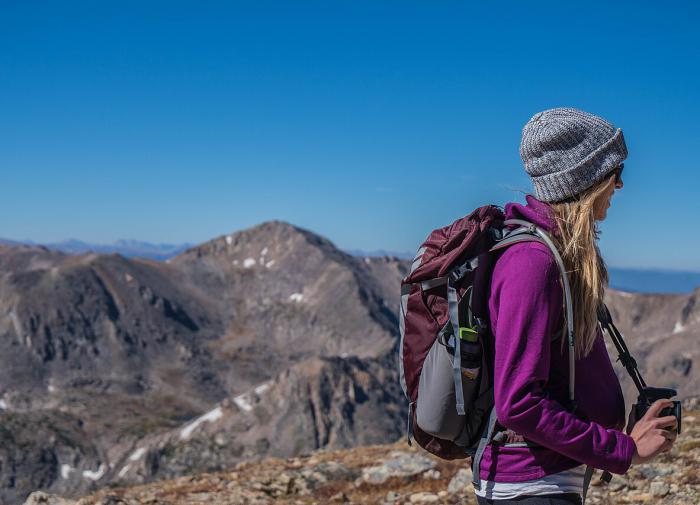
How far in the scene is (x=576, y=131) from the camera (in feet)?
15.6

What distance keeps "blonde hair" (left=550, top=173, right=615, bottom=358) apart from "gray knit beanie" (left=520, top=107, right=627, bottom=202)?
0.51ft

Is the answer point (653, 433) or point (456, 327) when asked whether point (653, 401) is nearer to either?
point (653, 433)

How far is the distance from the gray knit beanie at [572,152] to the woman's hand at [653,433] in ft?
5.21

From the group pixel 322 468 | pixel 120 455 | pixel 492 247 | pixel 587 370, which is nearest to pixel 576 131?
pixel 492 247

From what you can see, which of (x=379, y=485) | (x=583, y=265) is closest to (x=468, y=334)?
(x=583, y=265)

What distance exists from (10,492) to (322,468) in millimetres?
171330

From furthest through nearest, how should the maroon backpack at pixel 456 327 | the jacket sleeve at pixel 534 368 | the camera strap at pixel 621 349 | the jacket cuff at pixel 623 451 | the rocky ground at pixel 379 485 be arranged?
the rocky ground at pixel 379 485, the camera strap at pixel 621 349, the maroon backpack at pixel 456 327, the jacket cuff at pixel 623 451, the jacket sleeve at pixel 534 368

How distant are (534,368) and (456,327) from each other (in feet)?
1.79

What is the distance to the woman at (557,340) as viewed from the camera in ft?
14.1

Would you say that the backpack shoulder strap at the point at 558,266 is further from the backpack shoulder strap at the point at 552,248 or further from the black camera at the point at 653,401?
the black camera at the point at 653,401

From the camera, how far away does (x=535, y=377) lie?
4.30 m

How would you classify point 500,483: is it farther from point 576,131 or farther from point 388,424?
point 388,424

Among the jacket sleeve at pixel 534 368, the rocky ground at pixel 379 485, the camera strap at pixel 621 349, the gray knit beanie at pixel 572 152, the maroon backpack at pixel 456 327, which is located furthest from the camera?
the rocky ground at pixel 379 485

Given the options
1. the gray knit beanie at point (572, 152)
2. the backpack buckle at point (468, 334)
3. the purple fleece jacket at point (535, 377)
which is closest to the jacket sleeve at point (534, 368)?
the purple fleece jacket at point (535, 377)
